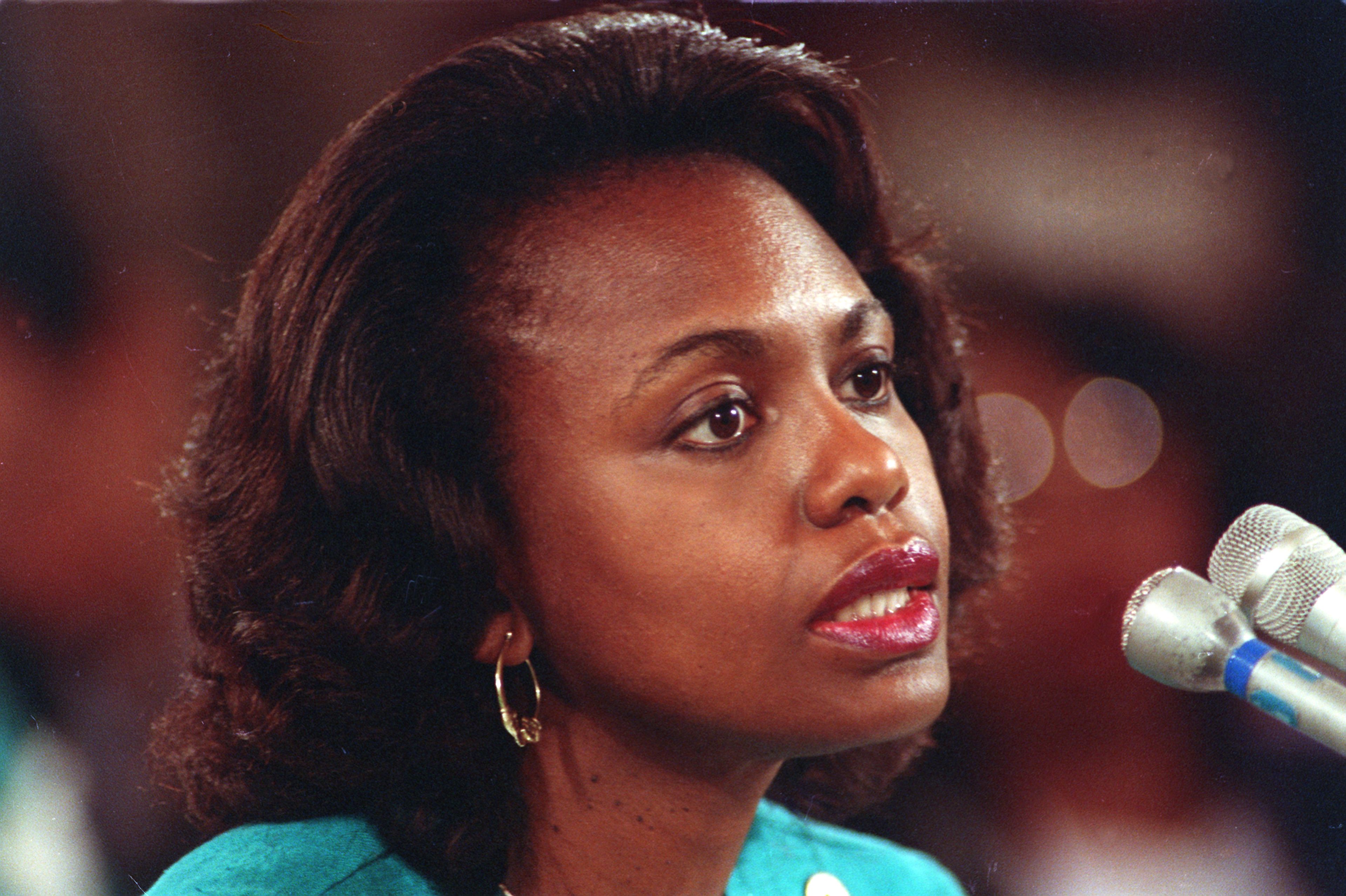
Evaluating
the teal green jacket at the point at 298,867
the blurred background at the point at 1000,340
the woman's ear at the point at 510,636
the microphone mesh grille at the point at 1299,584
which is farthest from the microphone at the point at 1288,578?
the blurred background at the point at 1000,340

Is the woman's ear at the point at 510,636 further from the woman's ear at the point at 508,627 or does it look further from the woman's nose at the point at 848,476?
the woman's nose at the point at 848,476

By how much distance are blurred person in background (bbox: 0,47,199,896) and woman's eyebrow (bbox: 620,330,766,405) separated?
1001mm

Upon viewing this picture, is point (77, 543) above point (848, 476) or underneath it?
underneath

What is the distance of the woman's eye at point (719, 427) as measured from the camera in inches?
64.4

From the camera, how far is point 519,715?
1.82 meters

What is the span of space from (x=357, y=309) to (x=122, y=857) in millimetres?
1167

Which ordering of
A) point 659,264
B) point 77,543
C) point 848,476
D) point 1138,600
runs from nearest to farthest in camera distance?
point 1138,600 < point 848,476 < point 659,264 < point 77,543

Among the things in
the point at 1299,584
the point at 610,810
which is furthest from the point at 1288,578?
the point at 610,810

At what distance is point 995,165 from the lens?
104 inches

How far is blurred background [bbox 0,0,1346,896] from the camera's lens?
6.70 ft

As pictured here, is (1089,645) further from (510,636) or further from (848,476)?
(510,636)

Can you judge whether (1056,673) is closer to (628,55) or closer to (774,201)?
(774,201)

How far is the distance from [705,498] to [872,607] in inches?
10.7

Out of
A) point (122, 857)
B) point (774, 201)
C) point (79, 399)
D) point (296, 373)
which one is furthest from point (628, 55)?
point (122, 857)
